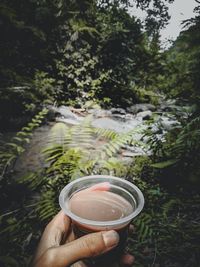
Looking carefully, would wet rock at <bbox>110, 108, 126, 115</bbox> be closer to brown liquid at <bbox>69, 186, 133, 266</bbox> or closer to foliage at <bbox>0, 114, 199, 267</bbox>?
foliage at <bbox>0, 114, 199, 267</bbox>

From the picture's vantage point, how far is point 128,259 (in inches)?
64.1

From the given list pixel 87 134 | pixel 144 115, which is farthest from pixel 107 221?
pixel 144 115

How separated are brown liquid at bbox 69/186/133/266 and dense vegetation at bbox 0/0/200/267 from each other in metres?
0.86

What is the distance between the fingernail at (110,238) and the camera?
112cm

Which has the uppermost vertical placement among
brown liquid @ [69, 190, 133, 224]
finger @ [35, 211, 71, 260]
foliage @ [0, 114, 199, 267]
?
brown liquid @ [69, 190, 133, 224]

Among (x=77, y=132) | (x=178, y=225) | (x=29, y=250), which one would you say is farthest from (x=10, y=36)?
(x=178, y=225)

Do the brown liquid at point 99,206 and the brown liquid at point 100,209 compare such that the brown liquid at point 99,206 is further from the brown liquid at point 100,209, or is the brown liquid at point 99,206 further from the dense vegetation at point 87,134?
the dense vegetation at point 87,134

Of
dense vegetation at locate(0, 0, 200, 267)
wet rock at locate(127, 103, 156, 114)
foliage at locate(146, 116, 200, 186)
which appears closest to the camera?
dense vegetation at locate(0, 0, 200, 267)

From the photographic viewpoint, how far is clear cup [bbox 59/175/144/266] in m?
1.12

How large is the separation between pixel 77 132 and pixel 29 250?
168cm

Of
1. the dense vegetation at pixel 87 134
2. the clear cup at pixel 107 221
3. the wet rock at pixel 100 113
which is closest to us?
the clear cup at pixel 107 221

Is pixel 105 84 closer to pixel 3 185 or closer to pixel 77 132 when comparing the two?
pixel 77 132

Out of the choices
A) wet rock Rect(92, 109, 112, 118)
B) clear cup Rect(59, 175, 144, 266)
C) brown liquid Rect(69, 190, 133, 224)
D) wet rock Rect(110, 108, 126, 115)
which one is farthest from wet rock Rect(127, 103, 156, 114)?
brown liquid Rect(69, 190, 133, 224)

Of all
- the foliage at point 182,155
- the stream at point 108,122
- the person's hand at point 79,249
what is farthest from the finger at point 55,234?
the stream at point 108,122
